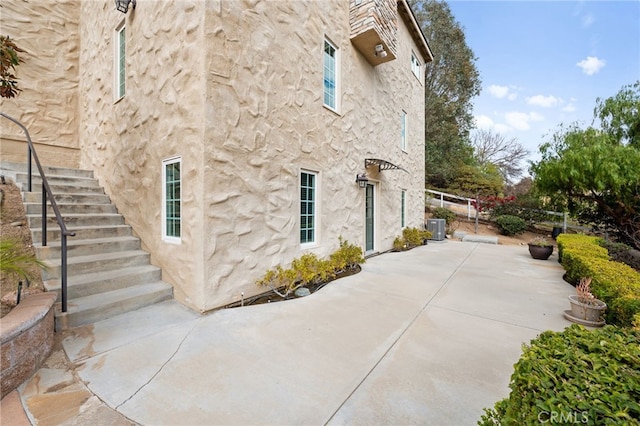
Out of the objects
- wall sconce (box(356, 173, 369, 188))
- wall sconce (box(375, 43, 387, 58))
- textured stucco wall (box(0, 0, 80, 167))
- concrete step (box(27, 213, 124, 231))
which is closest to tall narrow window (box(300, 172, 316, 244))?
wall sconce (box(356, 173, 369, 188))

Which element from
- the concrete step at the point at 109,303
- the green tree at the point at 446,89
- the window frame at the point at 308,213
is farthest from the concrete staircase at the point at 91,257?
the green tree at the point at 446,89

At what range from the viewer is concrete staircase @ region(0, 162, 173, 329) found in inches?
140

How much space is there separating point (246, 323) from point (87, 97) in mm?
7376

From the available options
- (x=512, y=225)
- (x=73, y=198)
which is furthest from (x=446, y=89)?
(x=73, y=198)

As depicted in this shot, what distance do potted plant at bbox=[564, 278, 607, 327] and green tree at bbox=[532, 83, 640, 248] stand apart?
14.7 feet

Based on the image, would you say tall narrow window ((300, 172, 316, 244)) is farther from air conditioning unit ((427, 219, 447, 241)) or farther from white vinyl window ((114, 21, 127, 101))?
air conditioning unit ((427, 219, 447, 241))

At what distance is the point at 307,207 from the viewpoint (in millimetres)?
5797

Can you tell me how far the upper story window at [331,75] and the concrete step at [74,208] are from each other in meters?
5.20

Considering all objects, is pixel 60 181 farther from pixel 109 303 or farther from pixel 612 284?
pixel 612 284

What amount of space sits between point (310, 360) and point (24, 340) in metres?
2.53

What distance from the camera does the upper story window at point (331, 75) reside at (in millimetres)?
6461

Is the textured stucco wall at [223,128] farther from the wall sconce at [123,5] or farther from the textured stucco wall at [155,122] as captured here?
the wall sconce at [123,5]

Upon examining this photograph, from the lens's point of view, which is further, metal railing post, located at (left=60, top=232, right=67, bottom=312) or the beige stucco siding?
the beige stucco siding

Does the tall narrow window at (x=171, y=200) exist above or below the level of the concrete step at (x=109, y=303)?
above
